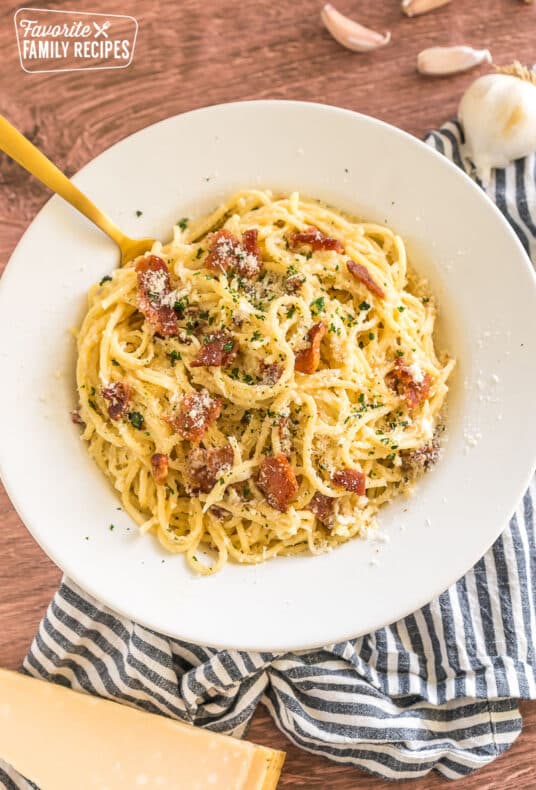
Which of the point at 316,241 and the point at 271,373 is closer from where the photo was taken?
the point at 271,373

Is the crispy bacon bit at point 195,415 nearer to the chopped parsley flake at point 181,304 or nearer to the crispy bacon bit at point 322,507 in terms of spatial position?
the chopped parsley flake at point 181,304

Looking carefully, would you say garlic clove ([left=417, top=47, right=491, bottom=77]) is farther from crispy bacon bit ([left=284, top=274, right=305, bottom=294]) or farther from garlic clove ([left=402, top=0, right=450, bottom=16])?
crispy bacon bit ([left=284, top=274, right=305, bottom=294])

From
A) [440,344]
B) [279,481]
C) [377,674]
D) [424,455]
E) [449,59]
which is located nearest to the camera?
[279,481]

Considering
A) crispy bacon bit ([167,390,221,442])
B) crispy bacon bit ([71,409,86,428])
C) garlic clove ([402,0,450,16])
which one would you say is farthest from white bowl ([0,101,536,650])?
garlic clove ([402,0,450,16])

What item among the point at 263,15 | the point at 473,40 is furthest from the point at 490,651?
the point at 263,15

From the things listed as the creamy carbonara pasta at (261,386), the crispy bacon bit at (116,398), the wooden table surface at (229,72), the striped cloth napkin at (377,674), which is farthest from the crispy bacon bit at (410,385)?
the wooden table surface at (229,72)

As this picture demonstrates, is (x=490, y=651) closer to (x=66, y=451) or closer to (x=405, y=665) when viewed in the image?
(x=405, y=665)

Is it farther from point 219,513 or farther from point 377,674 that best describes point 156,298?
point 377,674

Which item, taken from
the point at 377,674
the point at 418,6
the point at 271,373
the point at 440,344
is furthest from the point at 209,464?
the point at 418,6
